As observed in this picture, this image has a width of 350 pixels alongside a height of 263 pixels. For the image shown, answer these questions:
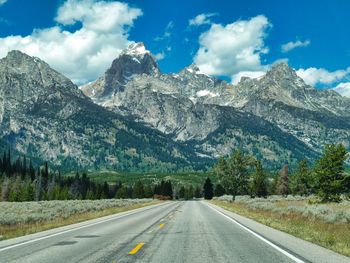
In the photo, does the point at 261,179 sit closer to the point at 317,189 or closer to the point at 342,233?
the point at 317,189

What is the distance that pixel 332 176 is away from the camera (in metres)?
64.6

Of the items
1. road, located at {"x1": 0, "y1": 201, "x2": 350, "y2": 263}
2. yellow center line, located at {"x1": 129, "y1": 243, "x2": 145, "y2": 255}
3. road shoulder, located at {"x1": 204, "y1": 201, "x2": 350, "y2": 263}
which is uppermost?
yellow center line, located at {"x1": 129, "y1": 243, "x2": 145, "y2": 255}

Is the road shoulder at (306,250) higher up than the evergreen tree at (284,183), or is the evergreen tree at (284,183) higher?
the evergreen tree at (284,183)

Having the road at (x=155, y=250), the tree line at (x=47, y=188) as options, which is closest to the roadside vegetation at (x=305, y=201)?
the road at (x=155, y=250)

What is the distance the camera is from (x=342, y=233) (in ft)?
59.5

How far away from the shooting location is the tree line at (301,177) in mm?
64438

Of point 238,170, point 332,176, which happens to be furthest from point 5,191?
point 332,176

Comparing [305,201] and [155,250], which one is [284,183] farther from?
[155,250]

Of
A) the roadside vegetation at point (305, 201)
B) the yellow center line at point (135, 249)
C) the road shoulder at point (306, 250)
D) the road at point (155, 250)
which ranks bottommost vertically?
the road shoulder at point (306, 250)

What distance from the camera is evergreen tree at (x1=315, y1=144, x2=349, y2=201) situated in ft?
209

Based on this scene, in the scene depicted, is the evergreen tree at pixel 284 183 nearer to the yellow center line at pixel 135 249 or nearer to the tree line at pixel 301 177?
the tree line at pixel 301 177

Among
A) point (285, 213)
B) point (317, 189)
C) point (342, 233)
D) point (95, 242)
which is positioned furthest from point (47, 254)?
point (317, 189)

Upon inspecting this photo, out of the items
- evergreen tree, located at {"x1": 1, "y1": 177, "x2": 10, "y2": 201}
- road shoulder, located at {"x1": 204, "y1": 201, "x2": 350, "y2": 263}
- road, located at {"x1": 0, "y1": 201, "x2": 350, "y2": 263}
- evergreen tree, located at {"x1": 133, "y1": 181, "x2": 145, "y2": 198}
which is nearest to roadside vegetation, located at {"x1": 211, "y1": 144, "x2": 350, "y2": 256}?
road shoulder, located at {"x1": 204, "y1": 201, "x2": 350, "y2": 263}

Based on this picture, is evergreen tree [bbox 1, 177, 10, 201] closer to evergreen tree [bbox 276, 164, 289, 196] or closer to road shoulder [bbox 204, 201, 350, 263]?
evergreen tree [bbox 276, 164, 289, 196]
